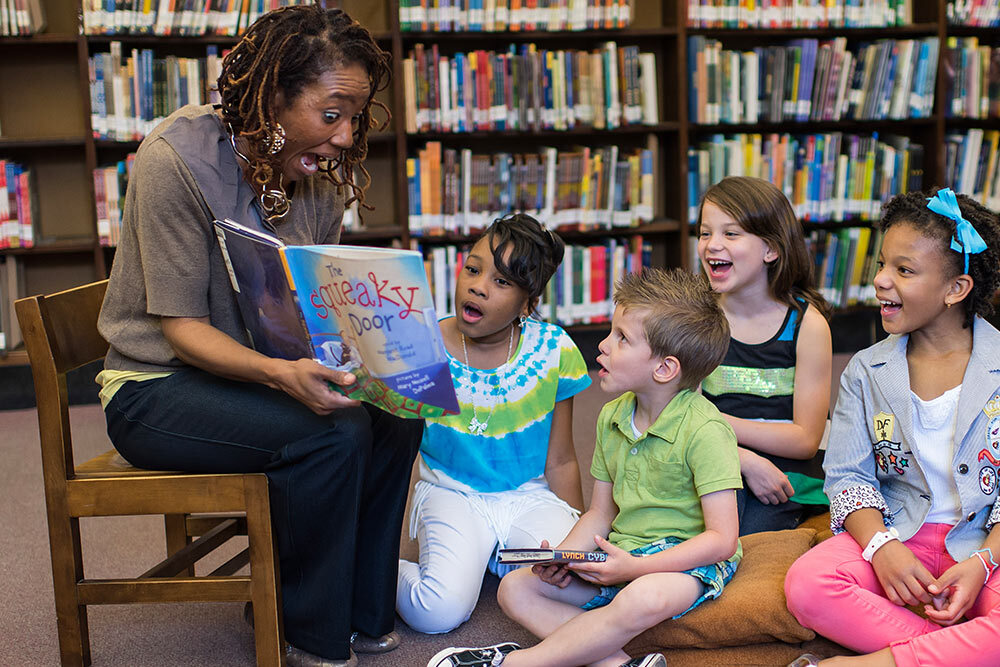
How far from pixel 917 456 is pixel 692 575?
1.42ft

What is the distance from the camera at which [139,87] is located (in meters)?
3.52

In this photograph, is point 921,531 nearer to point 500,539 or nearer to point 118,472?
point 500,539

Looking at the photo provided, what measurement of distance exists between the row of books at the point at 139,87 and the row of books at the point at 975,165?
9.21 ft

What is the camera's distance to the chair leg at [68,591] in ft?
5.46

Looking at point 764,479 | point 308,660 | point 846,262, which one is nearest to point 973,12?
point 846,262

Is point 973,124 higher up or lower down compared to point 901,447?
higher up

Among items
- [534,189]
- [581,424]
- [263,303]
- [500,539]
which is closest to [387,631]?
[500,539]

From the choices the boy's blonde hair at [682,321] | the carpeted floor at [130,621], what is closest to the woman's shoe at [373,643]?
the carpeted floor at [130,621]

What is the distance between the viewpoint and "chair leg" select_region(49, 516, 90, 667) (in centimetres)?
166

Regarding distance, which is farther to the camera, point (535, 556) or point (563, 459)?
point (563, 459)

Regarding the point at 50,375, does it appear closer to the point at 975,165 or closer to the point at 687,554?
the point at 687,554

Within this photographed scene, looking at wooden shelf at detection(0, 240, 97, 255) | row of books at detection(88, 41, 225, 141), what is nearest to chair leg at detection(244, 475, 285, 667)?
row of books at detection(88, 41, 225, 141)

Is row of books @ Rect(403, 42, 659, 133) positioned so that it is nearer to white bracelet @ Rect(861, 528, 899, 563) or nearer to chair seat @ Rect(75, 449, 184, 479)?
chair seat @ Rect(75, 449, 184, 479)

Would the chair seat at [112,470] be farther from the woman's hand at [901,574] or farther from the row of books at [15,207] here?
the row of books at [15,207]
